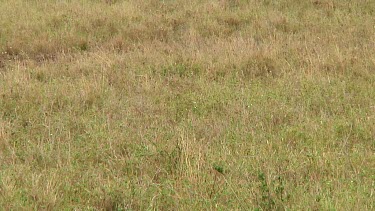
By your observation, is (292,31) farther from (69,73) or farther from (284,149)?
(284,149)

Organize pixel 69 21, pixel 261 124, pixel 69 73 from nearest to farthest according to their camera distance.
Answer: pixel 261 124 < pixel 69 73 < pixel 69 21

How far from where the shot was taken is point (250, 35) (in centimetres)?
979

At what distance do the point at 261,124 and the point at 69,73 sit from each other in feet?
11.4

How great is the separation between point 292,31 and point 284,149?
5580 millimetres

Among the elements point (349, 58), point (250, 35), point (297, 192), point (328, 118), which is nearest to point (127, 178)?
point (297, 192)

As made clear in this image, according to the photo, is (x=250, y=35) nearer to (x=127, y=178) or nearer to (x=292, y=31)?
(x=292, y=31)

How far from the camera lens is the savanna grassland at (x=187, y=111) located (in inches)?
162

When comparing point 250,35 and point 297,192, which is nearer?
point 297,192

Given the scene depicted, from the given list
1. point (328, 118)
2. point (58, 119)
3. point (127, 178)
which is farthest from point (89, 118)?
point (328, 118)

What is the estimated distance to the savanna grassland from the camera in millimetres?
4121

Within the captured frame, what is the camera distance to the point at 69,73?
7695 millimetres

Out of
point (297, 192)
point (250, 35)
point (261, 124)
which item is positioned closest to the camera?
point (297, 192)

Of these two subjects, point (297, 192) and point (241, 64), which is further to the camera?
point (241, 64)

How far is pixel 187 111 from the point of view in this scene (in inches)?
241
